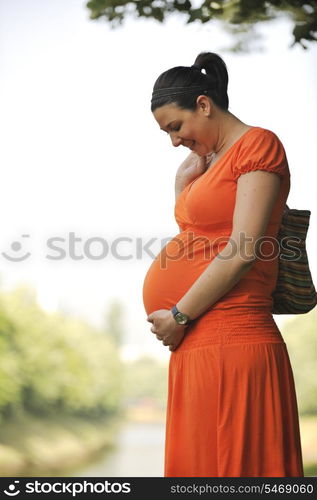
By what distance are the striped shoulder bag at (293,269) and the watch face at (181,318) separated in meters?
0.25

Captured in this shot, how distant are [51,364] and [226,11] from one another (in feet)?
23.1

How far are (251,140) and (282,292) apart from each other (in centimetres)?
36

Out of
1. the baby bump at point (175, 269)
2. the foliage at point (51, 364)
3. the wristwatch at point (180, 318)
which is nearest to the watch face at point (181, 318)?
the wristwatch at point (180, 318)

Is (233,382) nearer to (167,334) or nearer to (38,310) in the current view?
(167,334)

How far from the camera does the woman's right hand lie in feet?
5.52

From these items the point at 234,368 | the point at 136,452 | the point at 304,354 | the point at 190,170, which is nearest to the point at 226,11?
the point at 190,170

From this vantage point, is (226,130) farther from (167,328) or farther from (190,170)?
(167,328)

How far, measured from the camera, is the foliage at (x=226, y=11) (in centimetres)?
231

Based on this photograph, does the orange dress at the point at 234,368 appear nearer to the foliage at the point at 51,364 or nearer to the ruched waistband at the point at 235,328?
the ruched waistband at the point at 235,328

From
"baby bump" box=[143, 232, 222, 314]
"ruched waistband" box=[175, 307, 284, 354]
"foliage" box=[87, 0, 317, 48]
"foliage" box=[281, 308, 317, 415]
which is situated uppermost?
"foliage" box=[281, 308, 317, 415]

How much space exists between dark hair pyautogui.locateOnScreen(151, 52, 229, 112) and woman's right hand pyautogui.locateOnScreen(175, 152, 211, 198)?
0.52ft

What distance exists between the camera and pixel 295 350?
845cm

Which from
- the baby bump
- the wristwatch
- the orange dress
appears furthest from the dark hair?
the wristwatch

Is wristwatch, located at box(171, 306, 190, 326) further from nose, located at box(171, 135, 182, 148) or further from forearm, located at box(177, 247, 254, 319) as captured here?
nose, located at box(171, 135, 182, 148)
